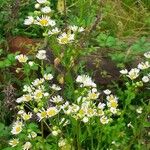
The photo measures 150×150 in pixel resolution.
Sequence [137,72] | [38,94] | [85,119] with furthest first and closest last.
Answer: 1. [137,72]
2. [38,94]
3. [85,119]

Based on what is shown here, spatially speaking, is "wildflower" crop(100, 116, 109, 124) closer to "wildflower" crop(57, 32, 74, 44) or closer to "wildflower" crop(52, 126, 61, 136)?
"wildflower" crop(52, 126, 61, 136)

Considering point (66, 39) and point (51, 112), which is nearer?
point (51, 112)

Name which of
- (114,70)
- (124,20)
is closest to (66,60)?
(114,70)

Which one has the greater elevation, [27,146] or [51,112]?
[51,112]

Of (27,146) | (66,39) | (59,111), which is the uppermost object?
(66,39)

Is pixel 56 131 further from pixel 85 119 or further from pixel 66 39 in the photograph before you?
pixel 66 39

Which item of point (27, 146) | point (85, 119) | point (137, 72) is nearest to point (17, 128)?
point (27, 146)

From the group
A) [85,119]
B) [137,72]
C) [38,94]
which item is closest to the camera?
[85,119]

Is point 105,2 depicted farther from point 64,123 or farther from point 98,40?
point 64,123

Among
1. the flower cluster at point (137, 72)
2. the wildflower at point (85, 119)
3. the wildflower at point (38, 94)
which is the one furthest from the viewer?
the flower cluster at point (137, 72)

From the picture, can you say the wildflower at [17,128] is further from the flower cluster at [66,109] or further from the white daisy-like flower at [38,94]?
the white daisy-like flower at [38,94]

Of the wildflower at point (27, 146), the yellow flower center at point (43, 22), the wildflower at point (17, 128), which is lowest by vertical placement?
the wildflower at point (27, 146)

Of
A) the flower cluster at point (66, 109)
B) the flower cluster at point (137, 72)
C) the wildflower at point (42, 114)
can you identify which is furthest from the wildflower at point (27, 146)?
the flower cluster at point (137, 72)

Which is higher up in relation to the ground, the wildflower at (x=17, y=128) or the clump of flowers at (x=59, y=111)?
the clump of flowers at (x=59, y=111)
